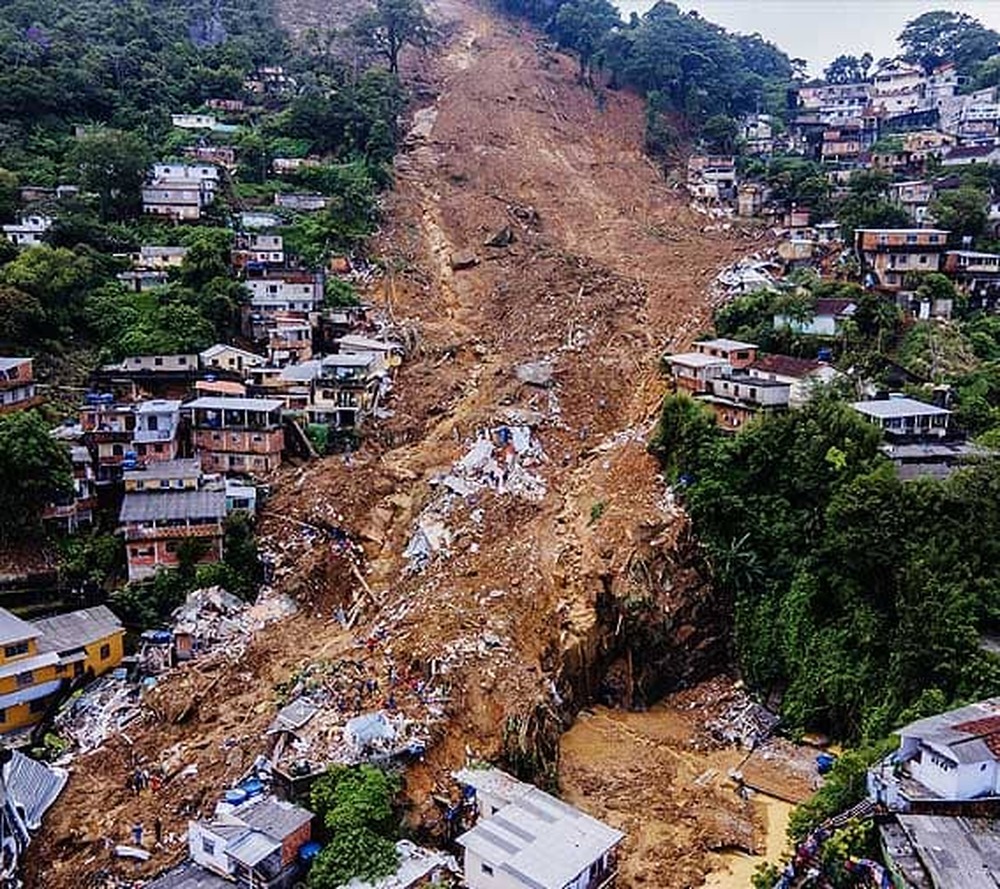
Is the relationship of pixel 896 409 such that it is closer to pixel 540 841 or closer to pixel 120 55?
pixel 540 841

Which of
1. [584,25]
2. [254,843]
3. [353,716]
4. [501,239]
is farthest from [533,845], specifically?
[584,25]

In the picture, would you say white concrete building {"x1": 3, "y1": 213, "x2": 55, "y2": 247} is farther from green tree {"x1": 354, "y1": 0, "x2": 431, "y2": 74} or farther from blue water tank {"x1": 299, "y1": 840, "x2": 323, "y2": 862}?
green tree {"x1": 354, "y1": 0, "x2": 431, "y2": 74}

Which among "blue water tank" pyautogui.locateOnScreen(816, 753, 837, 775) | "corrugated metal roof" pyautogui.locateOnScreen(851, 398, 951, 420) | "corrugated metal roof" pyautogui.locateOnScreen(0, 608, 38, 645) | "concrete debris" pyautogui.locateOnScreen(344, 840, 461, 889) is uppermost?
"corrugated metal roof" pyautogui.locateOnScreen(851, 398, 951, 420)

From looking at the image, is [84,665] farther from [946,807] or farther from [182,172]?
[182,172]

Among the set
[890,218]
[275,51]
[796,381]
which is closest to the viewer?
[796,381]

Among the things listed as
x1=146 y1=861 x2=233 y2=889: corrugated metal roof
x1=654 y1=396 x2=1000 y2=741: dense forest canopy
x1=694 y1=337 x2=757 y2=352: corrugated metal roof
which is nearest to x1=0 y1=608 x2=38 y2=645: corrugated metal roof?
x1=146 y1=861 x2=233 y2=889: corrugated metal roof

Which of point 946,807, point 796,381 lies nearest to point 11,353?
point 796,381
